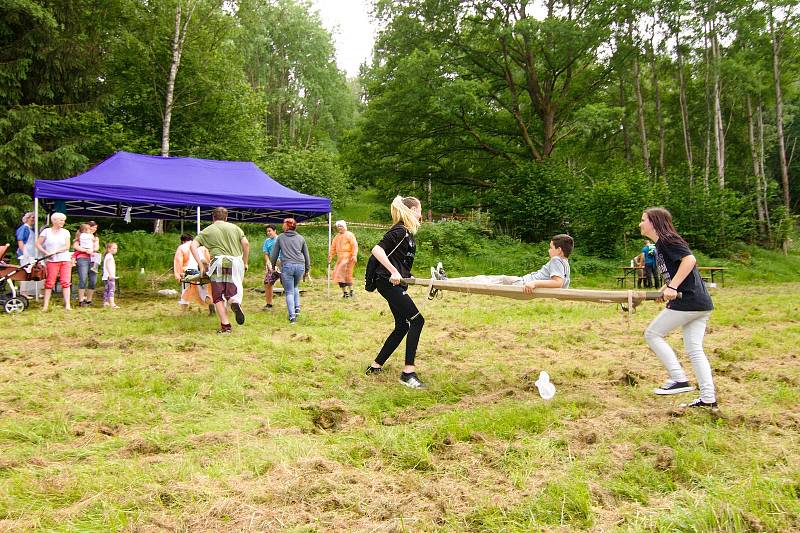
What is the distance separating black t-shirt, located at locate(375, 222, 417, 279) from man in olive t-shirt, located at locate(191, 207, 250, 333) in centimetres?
307

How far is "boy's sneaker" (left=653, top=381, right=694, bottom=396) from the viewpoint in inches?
161

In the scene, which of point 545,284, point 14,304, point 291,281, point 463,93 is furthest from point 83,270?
point 463,93

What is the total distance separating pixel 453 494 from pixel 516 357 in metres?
3.55

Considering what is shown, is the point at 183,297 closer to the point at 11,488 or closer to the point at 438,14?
the point at 11,488

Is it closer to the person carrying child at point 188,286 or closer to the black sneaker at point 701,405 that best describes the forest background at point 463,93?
the person carrying child at point 188,286

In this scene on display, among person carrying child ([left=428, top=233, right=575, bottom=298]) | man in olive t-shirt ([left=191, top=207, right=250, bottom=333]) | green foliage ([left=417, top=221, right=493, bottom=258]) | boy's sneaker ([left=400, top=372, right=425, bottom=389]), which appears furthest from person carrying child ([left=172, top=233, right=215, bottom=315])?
green foliage ([left=417, top=221, right=493, bottom=258])

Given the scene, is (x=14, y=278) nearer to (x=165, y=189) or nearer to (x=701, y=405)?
(x=165, y=189)

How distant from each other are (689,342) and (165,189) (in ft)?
30.8

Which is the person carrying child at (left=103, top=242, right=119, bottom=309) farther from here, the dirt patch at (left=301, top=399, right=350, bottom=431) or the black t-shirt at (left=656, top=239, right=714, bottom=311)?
the black t-shirt at (left=656, top=239, right=714, bottom=311)

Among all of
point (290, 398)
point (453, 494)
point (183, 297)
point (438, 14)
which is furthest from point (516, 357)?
point (438, 14)

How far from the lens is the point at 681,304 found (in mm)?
3881

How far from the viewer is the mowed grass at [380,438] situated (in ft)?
7.75

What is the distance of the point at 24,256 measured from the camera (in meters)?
9.97

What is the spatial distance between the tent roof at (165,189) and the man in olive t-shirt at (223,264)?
3413 millimetres
